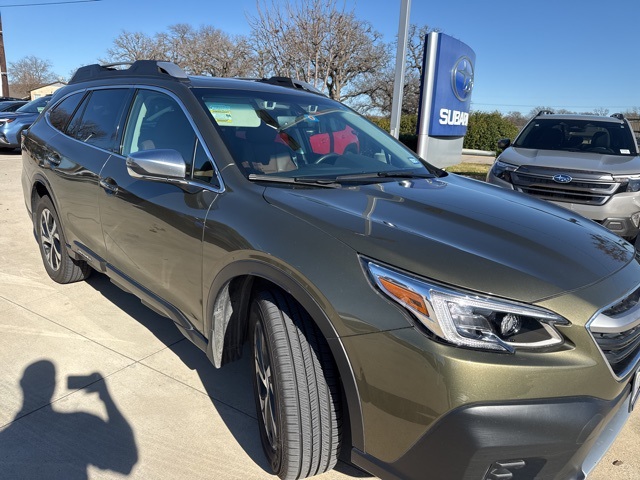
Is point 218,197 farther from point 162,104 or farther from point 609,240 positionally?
point 609,240

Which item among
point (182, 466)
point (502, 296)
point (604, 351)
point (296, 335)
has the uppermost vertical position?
point (502, 296)

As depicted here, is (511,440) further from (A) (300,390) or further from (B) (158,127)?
(B) (158,127)

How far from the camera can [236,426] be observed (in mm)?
2662

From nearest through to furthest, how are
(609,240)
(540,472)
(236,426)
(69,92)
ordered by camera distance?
(540,472)
(609,240)
(236,426)
(69,92)

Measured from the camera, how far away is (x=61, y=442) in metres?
2.49

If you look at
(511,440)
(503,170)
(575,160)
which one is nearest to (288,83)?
(511,440)

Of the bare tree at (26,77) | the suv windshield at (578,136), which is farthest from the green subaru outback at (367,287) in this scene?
the bare tree at (26,77)

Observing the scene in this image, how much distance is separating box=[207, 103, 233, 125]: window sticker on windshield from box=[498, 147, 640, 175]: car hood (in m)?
4.60

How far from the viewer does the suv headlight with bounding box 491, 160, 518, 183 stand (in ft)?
20.9

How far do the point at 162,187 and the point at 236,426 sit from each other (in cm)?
133

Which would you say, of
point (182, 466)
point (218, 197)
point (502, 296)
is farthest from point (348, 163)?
point (182, 466)

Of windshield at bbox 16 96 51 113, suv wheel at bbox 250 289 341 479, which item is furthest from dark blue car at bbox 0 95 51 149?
suv wheel at bbox 250 289 341 479

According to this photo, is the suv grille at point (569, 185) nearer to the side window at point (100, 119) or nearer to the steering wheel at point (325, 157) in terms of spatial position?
the steering wheel at point (325, 157)

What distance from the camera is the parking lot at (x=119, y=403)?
2.37 meters
